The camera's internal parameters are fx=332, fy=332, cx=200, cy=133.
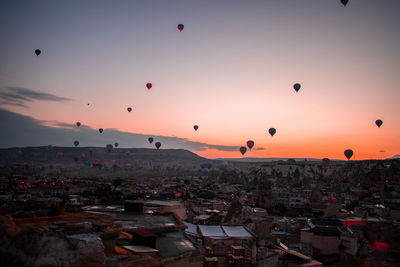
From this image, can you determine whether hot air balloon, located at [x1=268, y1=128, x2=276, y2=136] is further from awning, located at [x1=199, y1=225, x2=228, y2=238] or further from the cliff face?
the cliff face

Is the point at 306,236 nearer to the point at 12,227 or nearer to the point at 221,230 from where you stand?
the point at 221,230

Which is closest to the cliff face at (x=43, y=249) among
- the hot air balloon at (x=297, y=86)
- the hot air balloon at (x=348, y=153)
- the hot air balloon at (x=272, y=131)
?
the hot air balloon at (x=297, y=86)

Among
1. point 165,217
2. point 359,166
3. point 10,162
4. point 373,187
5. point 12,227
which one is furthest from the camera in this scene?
point 10,162

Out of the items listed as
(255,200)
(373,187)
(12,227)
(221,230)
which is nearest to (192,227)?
(221,230)

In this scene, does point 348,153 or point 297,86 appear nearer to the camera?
point 297,86

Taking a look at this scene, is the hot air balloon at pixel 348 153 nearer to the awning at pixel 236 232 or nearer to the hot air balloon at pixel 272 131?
the hot air balloon at pixel 272 131

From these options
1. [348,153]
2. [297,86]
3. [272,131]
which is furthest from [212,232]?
[348,153]

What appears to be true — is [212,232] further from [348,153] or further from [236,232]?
[348,153]

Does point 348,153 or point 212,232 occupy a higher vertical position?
point 348,153
